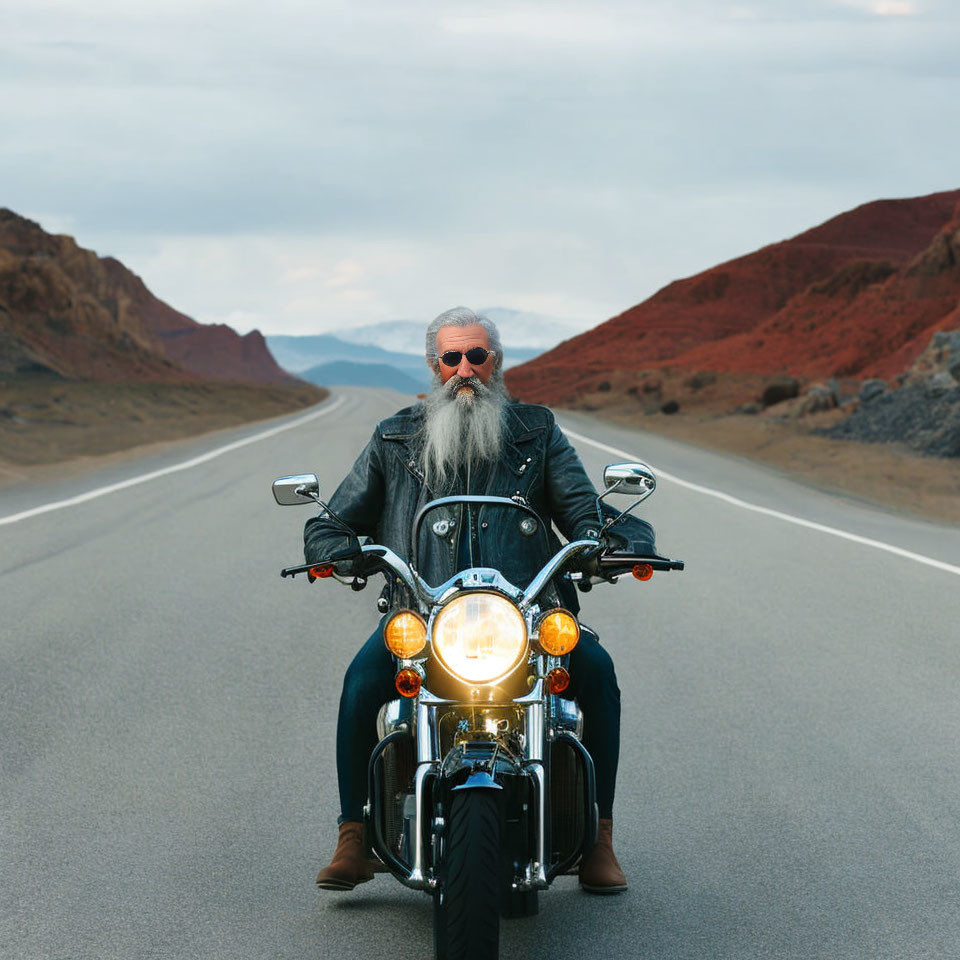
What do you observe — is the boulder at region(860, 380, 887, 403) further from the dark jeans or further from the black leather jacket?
the dark jeans

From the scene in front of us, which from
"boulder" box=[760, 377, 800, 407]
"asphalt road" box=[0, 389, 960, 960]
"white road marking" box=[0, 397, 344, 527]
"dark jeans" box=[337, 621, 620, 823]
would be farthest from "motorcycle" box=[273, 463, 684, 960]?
"boulder" box=[760, 377, 800, 407]

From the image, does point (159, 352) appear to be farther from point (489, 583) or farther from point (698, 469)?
point (489, 583)

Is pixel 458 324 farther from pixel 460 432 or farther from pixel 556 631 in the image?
pixel 556 631

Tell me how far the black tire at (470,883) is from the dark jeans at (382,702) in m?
0.78

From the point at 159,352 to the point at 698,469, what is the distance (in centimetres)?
7641

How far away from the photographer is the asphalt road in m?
4.41

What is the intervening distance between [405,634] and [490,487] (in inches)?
33.0

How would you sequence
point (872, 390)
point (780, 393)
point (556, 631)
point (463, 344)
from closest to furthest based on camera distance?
point (556, 631)
point (463, 344)
point (872, 390)
point (780, 393)

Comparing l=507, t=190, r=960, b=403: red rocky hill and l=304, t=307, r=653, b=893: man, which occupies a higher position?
l=507, t=190, r=960, b=403: red rocky hill

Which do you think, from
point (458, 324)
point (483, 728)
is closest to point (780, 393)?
point (458, 324)

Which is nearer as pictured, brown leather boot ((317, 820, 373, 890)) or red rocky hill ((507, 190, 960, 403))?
brown leather boot ((317, 820, 373, 890))

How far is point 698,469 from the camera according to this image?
2206 centimetres

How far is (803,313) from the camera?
8275 centimetres

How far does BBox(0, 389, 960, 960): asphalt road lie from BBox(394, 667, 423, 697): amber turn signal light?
915 mm
